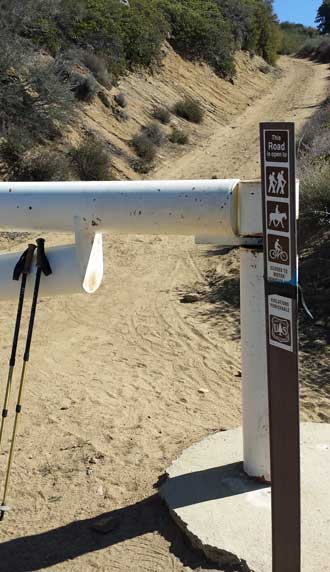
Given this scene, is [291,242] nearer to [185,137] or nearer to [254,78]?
[185,137]

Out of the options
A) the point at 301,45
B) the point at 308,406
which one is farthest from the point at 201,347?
the point at 301,45

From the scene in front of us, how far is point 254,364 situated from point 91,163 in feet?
36.6

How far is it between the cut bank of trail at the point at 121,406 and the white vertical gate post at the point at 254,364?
640mm

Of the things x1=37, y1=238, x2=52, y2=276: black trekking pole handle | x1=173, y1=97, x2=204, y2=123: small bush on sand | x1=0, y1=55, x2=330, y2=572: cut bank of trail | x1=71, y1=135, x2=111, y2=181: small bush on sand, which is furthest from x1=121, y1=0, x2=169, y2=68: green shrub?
x1=37, y1=238, x2=52, y2=276: black trekking pole handle

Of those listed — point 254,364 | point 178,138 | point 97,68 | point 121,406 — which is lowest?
point 121,406

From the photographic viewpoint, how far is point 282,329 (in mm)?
2779

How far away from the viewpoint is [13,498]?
4.43 meters

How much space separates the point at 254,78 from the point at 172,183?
3006 centimetres

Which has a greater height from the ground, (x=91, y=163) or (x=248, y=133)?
(x=248, y=133)

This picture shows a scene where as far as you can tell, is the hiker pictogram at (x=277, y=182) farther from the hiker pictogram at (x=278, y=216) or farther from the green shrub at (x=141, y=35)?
the green shrub at (x=141, y=35)

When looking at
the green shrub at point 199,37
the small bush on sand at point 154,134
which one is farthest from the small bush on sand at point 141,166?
the green shrub at point 199,37

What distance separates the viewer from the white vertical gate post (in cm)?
389

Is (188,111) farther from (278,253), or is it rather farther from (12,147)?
(278,253)

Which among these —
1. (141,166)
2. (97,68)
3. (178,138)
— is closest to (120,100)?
(97,68)
